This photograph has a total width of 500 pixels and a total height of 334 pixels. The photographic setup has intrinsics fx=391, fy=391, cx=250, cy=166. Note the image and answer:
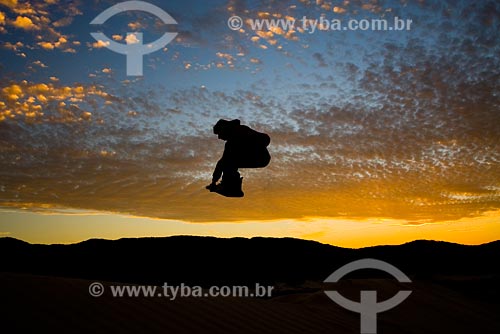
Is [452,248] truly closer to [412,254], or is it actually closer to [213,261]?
[412,254]

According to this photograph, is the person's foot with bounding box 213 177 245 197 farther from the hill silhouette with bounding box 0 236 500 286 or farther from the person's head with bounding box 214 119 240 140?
the hill silhouette with bounding box 0 236 500 286

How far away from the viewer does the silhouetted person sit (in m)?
5.07

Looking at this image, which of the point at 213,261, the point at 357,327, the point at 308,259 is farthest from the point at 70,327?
the point at 308,259

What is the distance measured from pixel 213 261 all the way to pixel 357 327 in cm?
1644

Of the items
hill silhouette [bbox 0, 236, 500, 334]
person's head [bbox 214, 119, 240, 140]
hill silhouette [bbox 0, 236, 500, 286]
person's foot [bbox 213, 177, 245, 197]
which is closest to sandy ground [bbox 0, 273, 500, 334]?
hill silhouette [bbox 0, 236, 500, 334]

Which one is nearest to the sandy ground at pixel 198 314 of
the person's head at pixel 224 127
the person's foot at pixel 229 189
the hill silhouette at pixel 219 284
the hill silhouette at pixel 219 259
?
the hill silhouette at pixel 219 284

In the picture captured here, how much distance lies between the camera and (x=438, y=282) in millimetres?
10773

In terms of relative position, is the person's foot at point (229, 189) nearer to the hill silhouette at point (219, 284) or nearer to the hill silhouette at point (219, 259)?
the hill silhouette at point (219, 284)

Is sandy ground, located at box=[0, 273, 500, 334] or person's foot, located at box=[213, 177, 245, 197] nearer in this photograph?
sandy ground, located at box=[0, 273, 500, 334]

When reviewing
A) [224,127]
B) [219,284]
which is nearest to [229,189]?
[224,127]

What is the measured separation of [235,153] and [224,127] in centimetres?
38

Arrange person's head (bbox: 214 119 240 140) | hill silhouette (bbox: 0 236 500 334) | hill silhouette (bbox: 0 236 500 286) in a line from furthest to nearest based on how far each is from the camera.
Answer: hill silhouette (bbox: 0 236 500 286)
person's head (bbox: 214 119 240 140)
hill silhouette (bbox: 0 236 500 334)

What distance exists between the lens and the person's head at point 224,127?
16.5 feet

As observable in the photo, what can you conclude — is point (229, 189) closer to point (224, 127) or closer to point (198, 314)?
point (224, 127)
